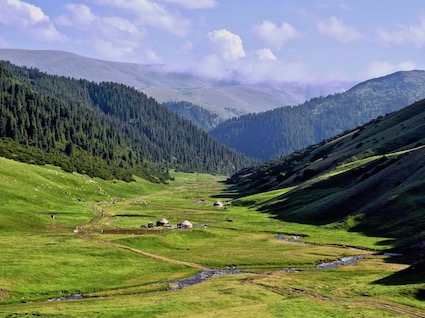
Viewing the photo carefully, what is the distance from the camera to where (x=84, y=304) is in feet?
239

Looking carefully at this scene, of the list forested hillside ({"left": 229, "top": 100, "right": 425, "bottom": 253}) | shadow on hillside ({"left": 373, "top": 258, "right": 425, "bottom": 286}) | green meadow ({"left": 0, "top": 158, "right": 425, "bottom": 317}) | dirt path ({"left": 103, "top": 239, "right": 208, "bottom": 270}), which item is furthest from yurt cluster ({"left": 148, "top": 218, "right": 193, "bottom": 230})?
shadow on hillside ({"left": 373, "top": 258, "right": 425, "bottom": 286})

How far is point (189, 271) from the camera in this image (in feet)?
328

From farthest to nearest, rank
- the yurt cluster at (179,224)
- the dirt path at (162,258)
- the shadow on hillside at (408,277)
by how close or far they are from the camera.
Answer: the yurt cluster at (179,224)
the dirt path at (162,258)
the shadow on hillside at (408,277)

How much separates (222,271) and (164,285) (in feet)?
58.3

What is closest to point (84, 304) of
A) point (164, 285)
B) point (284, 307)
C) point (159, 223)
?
point (164, 285)

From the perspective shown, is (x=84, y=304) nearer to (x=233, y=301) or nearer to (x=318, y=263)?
(x=233, y=301)

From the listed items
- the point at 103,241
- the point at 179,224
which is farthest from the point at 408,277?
the point at 179,224

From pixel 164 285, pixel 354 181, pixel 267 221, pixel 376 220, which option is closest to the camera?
pixel 164 285

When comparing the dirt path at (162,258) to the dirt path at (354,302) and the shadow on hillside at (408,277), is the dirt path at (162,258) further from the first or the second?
the shadow on hillside at (408,277)

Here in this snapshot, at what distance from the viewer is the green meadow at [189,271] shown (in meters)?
71.0

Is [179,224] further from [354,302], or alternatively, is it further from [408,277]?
[354,302]

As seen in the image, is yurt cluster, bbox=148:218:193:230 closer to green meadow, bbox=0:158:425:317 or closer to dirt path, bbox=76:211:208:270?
green meadow, bbox=0:158:425:317

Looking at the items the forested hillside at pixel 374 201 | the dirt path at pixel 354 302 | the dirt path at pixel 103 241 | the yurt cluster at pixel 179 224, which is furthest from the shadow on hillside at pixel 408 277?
the yurt cluster at pixel 179 224

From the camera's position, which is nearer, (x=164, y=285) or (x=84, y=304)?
(x=84, y=304)
